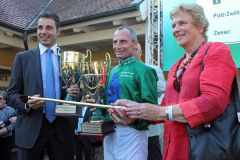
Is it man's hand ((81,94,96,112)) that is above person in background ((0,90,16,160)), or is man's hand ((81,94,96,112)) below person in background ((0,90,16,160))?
above

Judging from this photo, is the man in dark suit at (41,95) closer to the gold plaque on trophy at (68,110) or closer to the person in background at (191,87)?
the gold plaque on trophy at (68,110)

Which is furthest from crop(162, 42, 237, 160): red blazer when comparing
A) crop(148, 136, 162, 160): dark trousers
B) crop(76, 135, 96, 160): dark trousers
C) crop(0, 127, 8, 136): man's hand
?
crop(0, 127, 8, 136): man's hand

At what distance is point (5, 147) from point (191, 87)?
528 centimetres

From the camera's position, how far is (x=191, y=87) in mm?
1847

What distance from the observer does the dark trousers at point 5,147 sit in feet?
20.8

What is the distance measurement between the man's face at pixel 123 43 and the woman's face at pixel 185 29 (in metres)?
0.65

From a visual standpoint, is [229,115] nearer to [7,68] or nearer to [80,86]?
[80,86]

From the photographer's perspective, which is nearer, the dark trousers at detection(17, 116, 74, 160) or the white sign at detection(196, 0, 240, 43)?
the dark trousers at detection(17, 116, 74, 160)

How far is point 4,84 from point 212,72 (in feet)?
27.3

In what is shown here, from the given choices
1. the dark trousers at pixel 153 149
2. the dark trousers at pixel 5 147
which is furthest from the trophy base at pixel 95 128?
the dark trousers at pixel 5 147

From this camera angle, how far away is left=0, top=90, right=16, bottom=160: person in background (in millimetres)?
6121

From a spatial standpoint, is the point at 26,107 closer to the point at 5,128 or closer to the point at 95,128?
the point at 95,128

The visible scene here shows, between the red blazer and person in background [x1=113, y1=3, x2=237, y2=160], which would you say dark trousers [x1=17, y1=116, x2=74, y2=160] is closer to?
person in background [x1=113, y1=3, x2=237, y2=160]

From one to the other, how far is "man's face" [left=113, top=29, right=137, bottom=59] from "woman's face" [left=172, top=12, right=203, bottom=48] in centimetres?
65
